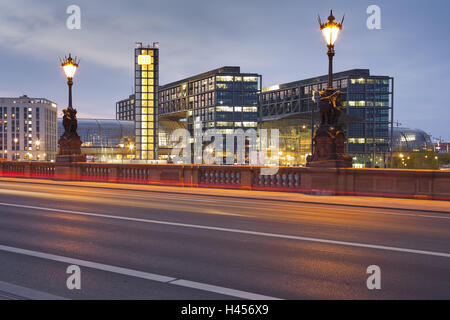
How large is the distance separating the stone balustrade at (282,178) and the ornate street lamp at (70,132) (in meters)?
0.69

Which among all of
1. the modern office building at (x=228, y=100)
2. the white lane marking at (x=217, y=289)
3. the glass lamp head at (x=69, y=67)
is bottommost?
the white lane marking at (x=217, y=289)

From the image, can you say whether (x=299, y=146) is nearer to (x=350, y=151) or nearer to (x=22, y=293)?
(x=350, y=151)

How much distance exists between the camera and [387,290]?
16.8 feet

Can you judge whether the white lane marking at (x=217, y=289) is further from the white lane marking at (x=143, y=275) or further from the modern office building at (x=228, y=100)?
the modern office building at (x=228, y=100)

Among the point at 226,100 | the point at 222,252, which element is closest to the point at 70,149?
the point at 222,252

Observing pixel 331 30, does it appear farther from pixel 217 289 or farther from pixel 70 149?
pixel 70 149

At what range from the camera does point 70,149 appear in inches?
989

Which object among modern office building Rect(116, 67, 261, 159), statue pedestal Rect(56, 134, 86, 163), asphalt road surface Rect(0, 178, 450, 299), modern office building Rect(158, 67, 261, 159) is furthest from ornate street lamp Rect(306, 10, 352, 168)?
modern office building Rect(158, 67, 261, 159)

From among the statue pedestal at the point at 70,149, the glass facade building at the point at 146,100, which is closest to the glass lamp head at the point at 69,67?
the statue pedestal at the point at 70,149

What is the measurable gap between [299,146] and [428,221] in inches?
4713

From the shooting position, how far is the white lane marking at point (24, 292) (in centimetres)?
468

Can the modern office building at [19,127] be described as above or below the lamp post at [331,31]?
above

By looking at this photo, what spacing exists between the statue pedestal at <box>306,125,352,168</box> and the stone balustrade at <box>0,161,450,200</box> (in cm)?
29

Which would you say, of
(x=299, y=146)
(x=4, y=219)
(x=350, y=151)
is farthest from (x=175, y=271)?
(x=299, y=146)
